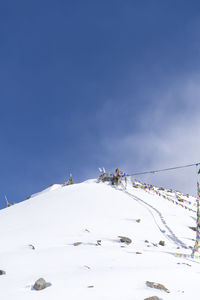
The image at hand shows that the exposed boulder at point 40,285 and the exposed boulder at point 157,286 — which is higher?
the exposed boulder at point 40,285

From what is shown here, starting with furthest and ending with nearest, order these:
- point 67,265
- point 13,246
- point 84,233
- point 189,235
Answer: point 189,235, point 84,233, point 13,246, point 67,265

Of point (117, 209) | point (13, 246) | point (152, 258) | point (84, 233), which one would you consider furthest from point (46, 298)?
point (117, 209)

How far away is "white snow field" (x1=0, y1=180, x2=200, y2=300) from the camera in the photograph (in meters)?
5.60

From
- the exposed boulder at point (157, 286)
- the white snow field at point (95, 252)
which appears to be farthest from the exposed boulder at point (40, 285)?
the exposed boulder at point (157, 286)

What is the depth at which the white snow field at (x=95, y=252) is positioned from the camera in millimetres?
5598

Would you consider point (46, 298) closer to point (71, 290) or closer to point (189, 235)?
point (71, 290)

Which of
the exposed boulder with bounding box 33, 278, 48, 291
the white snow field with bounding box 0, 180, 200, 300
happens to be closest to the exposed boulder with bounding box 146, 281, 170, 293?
the white snow field with bounding box 0, 180, 200, 300

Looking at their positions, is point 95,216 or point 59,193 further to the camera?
point 59,193

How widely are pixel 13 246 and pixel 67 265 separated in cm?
375

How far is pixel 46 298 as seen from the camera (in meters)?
5.16

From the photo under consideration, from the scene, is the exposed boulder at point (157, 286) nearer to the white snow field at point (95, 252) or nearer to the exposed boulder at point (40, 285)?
the white snow field at point (95, 252)

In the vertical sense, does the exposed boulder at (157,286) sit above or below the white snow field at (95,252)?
below

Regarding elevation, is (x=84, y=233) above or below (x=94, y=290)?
above

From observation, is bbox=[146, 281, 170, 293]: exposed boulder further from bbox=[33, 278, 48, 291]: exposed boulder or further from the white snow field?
bbox=[33, 278, 48, 291]: exposed boulder
